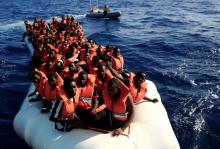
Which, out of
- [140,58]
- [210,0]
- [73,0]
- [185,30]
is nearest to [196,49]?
[140,58]

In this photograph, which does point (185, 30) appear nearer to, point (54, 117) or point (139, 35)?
point (139, 35)

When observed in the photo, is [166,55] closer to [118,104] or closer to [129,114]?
[129,114]

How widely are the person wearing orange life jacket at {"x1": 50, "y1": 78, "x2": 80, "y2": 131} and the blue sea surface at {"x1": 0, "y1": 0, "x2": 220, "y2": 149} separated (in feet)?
8.19

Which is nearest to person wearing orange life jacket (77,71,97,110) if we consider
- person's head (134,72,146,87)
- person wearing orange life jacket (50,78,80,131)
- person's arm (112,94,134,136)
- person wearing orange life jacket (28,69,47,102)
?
person wearing orange life jacket (50,78,80,131)

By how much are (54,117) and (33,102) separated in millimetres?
1834

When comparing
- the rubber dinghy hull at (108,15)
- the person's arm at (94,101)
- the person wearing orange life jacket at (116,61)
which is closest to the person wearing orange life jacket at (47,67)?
the person wearing orange life jacket at (116,61)

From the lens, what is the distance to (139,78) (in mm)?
7660

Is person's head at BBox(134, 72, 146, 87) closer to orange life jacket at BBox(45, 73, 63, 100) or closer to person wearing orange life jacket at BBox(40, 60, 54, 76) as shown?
orange life jacket at BBox(45, 73, 63, 100)

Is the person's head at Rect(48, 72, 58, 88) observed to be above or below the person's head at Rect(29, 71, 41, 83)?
above

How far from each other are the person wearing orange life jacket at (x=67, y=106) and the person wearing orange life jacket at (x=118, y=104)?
64 cm

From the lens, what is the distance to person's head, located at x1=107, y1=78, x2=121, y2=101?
6289mm

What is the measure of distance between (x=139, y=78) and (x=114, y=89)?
1460mm

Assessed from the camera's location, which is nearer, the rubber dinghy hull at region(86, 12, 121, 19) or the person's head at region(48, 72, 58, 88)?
the person's head at region(48, 72, 58, 88)

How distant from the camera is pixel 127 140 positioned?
671 cm
